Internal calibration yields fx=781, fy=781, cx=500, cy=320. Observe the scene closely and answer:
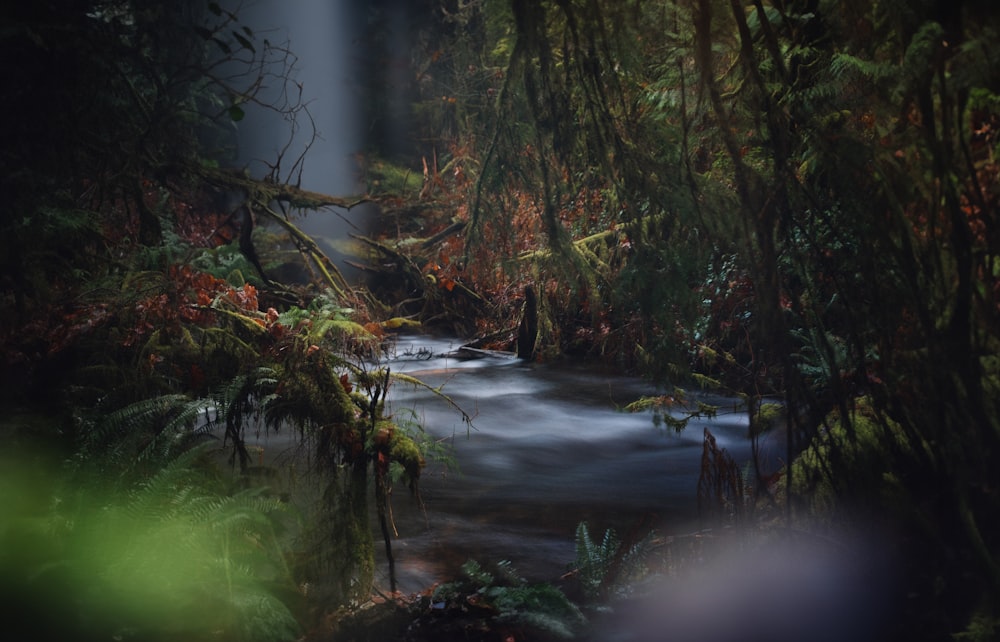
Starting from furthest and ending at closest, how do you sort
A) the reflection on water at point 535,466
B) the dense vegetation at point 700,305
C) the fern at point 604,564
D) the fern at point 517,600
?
the reflection on water at point 535,466, the fern at point 604,564, the fern at point 517,600, the dense vegetation at point 700,305

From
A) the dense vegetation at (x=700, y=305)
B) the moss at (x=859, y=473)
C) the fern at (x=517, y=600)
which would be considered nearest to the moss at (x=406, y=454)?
the dense vegetation at (x=700, y=305)

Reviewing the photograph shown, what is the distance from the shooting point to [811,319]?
410 centimetres

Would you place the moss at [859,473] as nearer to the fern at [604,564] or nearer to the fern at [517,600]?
the fern at [604,564]

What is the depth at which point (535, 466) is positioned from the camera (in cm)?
718

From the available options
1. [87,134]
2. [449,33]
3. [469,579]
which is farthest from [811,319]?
[449,33]

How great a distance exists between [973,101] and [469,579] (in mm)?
3445

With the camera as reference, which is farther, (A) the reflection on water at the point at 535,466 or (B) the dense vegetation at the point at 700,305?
(A) the reflection on water at the point at 535,466

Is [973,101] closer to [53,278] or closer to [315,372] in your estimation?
[315,372]

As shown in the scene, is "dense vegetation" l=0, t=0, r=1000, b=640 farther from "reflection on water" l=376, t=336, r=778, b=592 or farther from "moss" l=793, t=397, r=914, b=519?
"reflection on water" l=376, t=336, r=778, b=592

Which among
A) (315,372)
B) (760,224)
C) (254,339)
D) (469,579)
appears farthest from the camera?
(254,339)

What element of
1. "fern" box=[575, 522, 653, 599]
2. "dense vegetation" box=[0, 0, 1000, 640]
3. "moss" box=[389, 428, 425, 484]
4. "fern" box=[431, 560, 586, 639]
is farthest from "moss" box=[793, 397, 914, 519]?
"moss" box=[389, 428, 425, 484]

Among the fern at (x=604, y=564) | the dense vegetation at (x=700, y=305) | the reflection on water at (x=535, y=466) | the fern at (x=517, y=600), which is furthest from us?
the reflection on water at (x=535, y=466)

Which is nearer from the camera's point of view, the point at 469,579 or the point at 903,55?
the point at 903,55

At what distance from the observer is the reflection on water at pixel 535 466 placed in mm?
5031
